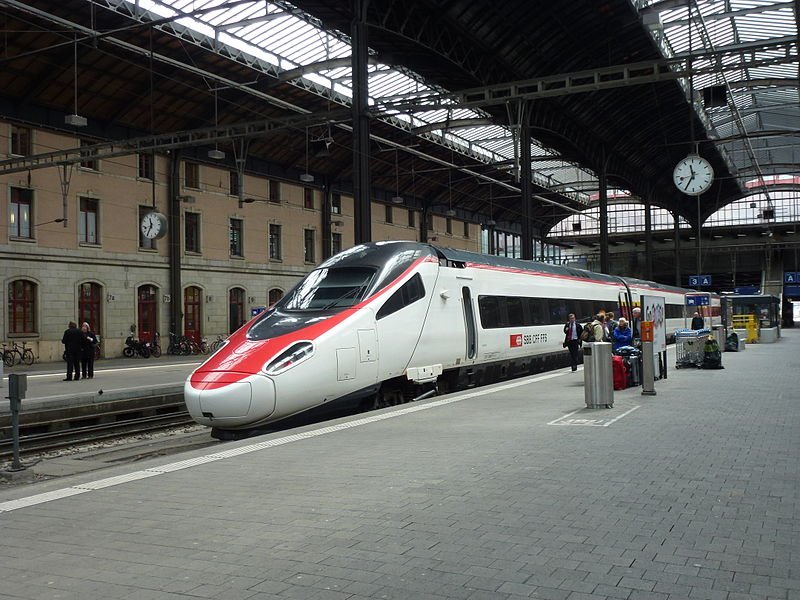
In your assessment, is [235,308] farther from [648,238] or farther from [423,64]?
[648,238]

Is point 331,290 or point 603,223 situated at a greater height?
point 603,223

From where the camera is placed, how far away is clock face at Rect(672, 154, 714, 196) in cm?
2192

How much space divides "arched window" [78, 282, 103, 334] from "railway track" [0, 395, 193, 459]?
1545 centimetres

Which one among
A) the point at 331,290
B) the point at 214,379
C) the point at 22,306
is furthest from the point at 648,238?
the point at 214,379

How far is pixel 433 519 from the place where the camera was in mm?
5547

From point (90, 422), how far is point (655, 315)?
11402 millimetres

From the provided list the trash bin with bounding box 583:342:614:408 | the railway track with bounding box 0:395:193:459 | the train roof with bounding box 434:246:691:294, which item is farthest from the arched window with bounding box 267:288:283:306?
the trash bin with bounding box 583:342:614:408

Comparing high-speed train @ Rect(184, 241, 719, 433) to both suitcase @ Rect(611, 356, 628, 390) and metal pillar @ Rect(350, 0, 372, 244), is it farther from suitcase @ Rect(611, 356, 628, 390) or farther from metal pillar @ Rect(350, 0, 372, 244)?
metal pillar @ Rect(350, 0, 372, 244)

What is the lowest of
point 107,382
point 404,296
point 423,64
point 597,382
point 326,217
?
point 107,382

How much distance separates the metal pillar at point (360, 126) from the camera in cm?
2088

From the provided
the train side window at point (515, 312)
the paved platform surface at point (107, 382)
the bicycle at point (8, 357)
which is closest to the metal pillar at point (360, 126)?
the train side window at point (515, 312)

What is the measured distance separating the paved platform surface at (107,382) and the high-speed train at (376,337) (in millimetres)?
5351

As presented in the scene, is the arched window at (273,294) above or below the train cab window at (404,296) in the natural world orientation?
above

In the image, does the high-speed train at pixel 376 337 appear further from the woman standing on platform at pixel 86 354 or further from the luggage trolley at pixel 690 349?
the woman standing on platform at pixel 86 354
